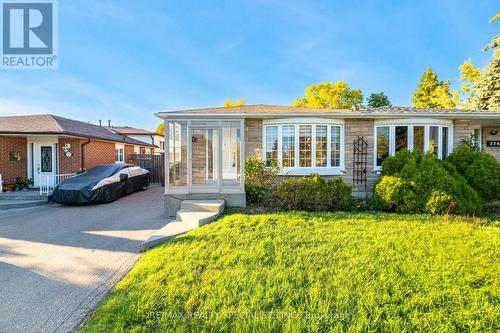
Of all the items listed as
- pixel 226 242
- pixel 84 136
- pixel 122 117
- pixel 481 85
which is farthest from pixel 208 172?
pixel 122 117

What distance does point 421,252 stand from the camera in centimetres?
396

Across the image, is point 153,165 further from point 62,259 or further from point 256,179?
point 62,259

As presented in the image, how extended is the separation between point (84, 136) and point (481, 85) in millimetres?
24694

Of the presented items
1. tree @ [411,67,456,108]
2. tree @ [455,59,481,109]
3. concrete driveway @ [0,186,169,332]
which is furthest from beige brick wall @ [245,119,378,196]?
tree @ [411,67,456,108]

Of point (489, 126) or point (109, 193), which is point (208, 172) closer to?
point (109, 193)

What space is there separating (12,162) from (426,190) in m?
17.8

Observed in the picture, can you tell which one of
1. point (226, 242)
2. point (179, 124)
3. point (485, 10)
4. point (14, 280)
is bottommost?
point (14, 280)

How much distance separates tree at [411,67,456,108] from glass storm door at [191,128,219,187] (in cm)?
2692

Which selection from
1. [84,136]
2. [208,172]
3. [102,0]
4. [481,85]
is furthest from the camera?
[481,85]

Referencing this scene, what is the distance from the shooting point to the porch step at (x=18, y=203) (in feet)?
27.5

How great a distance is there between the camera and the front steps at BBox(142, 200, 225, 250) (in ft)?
16.1

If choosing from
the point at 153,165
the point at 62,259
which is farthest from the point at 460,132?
the point at 153,165

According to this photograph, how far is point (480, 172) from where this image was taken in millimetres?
7125

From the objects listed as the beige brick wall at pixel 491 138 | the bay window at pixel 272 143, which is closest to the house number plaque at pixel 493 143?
the beige brick wall at pixel 491 138
